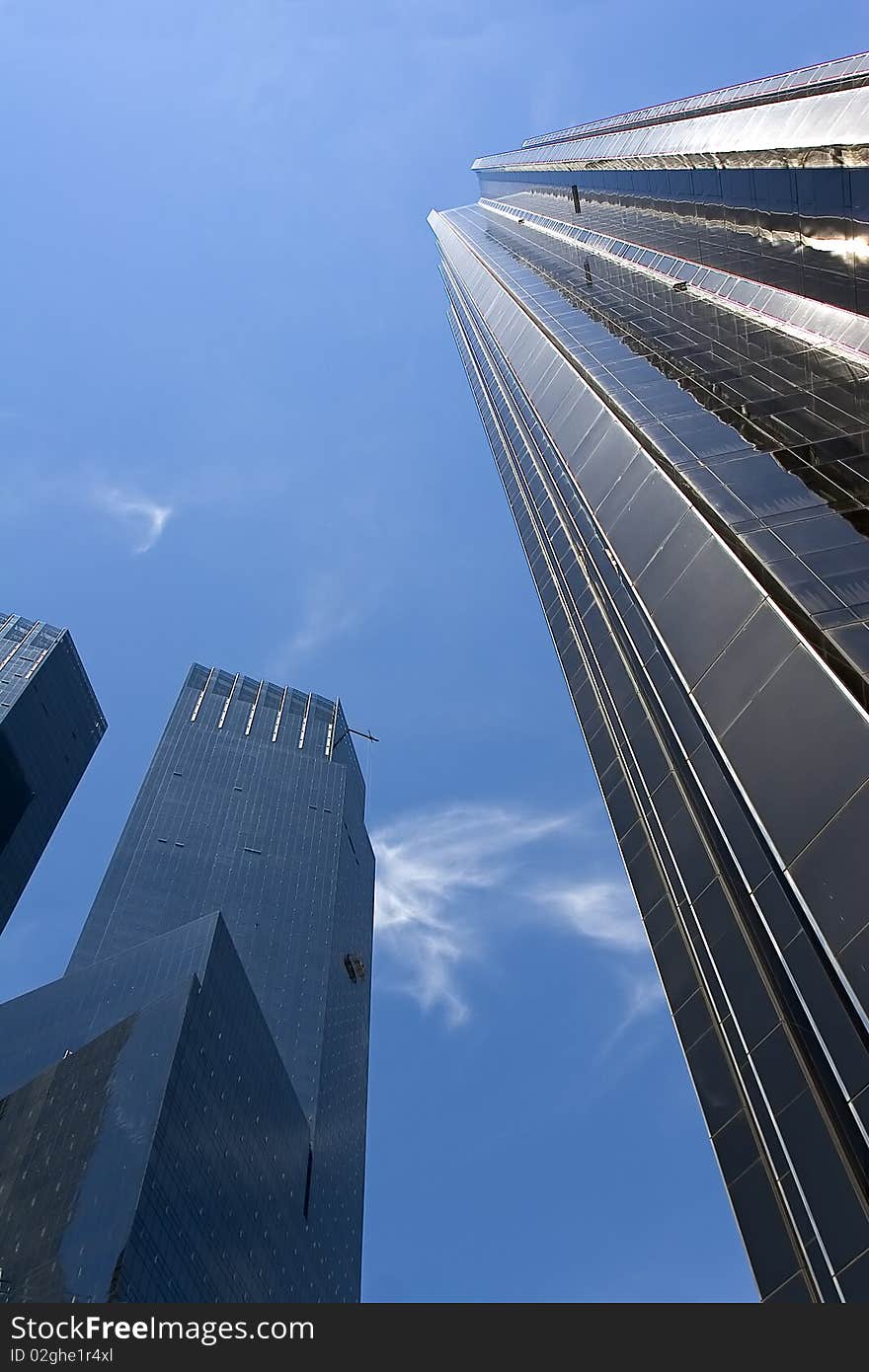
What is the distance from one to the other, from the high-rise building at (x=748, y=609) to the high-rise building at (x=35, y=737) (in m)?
92.7

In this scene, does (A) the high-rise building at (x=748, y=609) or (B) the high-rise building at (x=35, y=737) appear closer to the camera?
(A) the high-rise building at (x=748, y=609)

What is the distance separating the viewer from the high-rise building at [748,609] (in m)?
13.7

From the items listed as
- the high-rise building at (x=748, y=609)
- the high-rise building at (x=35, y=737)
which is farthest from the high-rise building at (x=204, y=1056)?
the high-rise building at (x=748, y=609)

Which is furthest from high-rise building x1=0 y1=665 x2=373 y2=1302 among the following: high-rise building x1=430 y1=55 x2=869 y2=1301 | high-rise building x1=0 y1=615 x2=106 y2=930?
high-rise building x1=430 y1=55 x2=869 y2=1301

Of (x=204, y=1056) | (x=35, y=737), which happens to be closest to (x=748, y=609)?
(x=204, y=1056)

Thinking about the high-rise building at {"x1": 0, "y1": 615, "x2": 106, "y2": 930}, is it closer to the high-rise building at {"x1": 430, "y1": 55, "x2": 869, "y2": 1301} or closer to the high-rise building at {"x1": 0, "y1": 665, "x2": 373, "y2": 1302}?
the high-rise building at {"x1": 0, "y1": 665, "x2": 373, "y2": 1302}

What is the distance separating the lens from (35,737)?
116 metres

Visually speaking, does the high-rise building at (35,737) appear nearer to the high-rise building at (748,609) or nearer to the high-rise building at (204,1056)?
the high-rise building at (204,1056)

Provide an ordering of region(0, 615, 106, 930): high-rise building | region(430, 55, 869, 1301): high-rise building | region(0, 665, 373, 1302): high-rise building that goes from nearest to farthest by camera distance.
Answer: region(430, 55, 869, 1301): high-rise building < region(0, 665, 373, 1302): high-rise building < region(0, 615, 106, 930): high-rise building

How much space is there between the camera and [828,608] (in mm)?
14430

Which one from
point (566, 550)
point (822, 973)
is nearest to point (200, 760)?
point (566, 550)

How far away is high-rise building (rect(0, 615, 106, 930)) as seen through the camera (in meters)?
110

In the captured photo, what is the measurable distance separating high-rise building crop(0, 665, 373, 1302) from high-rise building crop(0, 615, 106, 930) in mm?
14048

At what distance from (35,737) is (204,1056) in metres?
66.0
